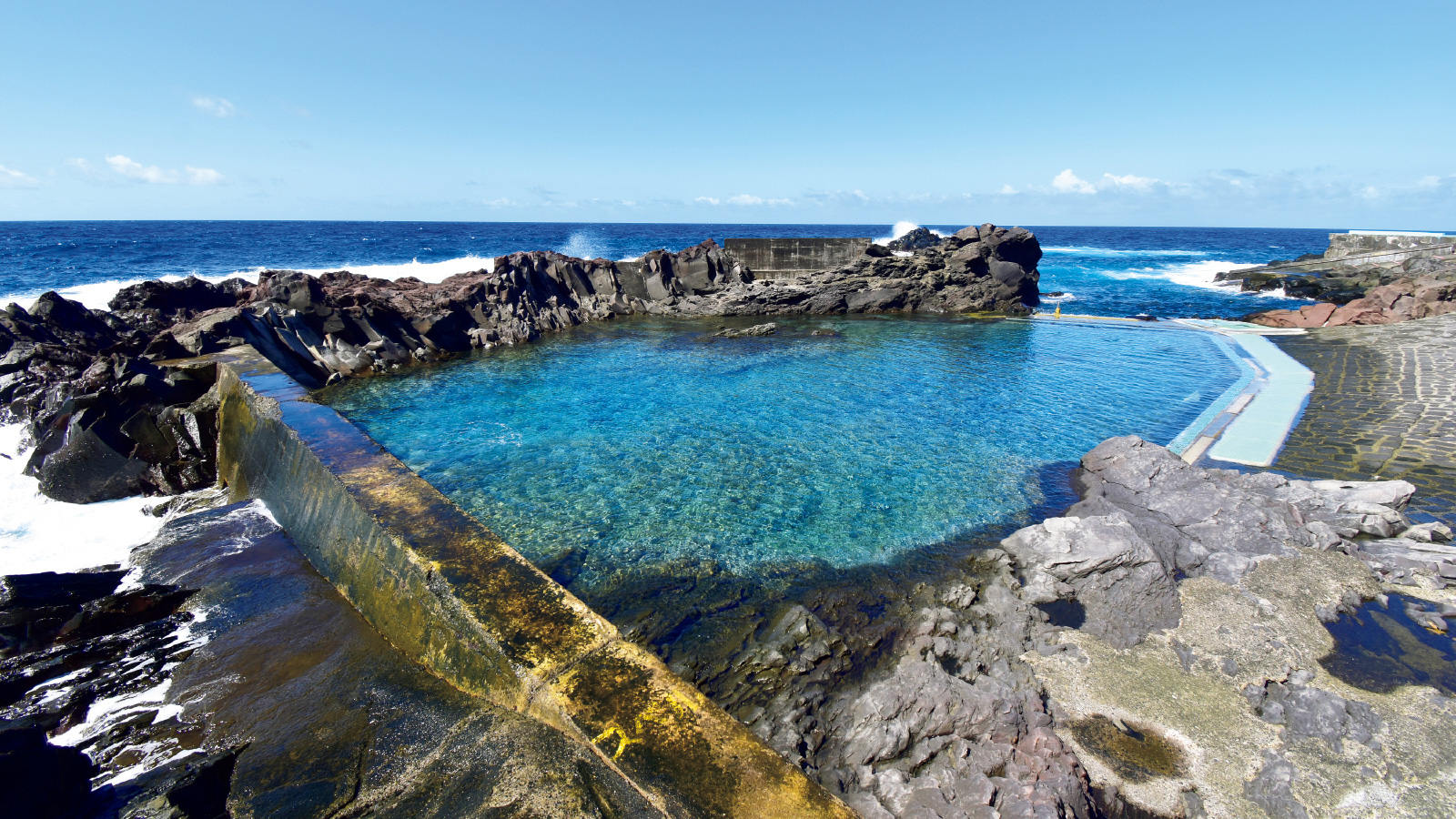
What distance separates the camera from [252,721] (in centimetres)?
354

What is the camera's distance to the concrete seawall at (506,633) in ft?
9.27

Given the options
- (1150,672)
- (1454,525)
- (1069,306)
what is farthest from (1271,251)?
(1150,672)

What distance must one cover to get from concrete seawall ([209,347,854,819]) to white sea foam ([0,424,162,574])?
1641 mm

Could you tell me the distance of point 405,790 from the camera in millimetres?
2953

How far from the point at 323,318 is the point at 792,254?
22260 millimetres

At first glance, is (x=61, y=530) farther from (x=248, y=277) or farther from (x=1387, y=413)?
(x=248, y=277)

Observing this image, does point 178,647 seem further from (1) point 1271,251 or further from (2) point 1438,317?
(1) point 1271,251

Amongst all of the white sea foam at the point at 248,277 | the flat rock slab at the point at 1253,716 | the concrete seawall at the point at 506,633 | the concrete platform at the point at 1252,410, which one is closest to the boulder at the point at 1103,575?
→ the flat rock slab at the point at 1253,716

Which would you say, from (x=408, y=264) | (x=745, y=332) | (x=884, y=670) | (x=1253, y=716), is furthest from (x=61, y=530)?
(x=408, y=264)

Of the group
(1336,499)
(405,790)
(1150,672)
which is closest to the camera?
(405,790)

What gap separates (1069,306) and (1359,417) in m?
23.7

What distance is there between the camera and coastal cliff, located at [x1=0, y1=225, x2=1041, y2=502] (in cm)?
842

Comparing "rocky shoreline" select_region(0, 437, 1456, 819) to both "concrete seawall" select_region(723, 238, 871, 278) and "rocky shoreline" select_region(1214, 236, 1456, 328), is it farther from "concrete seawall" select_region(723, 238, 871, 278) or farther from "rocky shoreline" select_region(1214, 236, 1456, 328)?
"concrete seawall" select_region(723, 238, 871, 278)

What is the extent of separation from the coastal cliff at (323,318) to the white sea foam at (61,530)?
0.28 m
